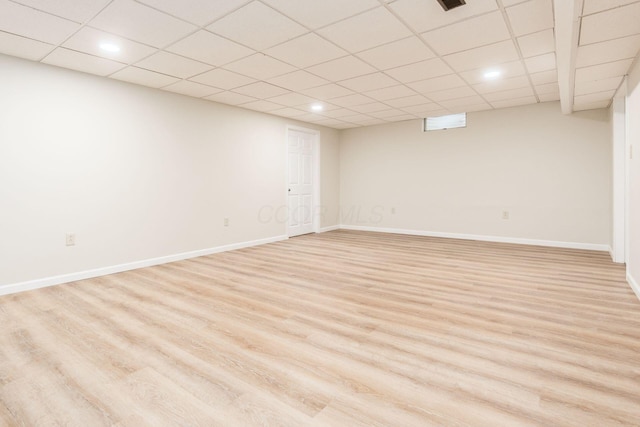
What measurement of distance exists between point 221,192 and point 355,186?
11.3ft

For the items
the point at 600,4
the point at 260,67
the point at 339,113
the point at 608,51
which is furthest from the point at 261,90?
the point at 608,51

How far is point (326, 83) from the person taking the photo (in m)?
4.21

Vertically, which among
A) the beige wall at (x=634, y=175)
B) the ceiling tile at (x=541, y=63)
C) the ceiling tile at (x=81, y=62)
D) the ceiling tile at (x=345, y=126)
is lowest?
the beige wall at (x=634, y=175)

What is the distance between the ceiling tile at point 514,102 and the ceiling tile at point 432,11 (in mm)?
3187

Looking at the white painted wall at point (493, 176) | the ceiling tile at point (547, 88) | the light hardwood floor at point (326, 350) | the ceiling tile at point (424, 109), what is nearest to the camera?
the light hardwood floor at point (326, 350)

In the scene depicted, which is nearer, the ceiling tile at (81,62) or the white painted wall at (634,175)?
the white painted wall at (634,175)

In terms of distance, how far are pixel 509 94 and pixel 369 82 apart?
224 centimetres

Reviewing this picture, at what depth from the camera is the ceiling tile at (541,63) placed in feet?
11.1

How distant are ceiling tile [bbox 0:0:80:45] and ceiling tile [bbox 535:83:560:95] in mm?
5191

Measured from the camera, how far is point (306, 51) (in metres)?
3.20

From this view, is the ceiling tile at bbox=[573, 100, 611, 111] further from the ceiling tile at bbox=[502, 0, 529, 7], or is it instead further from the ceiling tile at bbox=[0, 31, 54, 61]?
the ceiling tile at bbox=[0, 31, 54, 61]

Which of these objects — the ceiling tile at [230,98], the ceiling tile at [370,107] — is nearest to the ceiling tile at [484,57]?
the ceiling tile at [370,107]

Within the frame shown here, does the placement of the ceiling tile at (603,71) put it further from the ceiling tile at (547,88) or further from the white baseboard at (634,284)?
the white baseboard at (634,284)

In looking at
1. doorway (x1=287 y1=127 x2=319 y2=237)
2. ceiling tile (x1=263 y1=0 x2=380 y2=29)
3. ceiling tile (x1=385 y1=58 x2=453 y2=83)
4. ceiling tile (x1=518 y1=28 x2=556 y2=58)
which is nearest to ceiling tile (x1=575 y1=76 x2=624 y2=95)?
ceiling tile (x1=518 y1=28 x2=556 y2=58)
